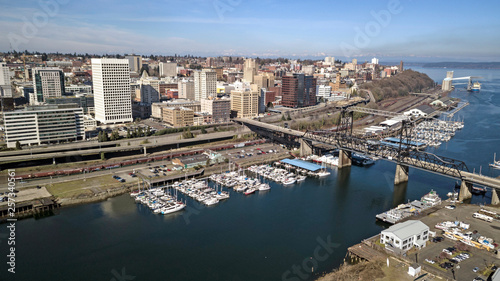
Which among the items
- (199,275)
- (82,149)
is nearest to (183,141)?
(82,149)

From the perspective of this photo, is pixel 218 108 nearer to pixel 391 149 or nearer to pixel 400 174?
pixel 391 149

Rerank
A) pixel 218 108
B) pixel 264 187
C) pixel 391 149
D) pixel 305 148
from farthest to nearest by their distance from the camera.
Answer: pixel 218 108 → pixel 305 148 → pixel 391 149 → pixel 264 187

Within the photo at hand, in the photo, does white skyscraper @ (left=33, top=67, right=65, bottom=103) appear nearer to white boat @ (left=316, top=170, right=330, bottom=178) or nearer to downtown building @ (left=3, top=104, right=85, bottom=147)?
downtown building @ (left=3, top=104, right=85, bottom=147)

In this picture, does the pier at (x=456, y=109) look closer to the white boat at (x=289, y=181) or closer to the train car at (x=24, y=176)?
the white boat at (x=289, y=181)

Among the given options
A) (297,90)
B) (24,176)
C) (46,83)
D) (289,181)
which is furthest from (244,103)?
(24,176)

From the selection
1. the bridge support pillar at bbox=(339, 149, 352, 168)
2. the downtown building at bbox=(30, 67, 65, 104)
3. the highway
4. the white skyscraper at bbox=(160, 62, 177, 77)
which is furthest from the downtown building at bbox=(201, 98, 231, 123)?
the white skyscraper at bbox=(160, 62, 177, 77)

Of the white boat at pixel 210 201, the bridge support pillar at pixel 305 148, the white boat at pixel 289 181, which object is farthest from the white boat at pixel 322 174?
the white boat at pixel 210 201
